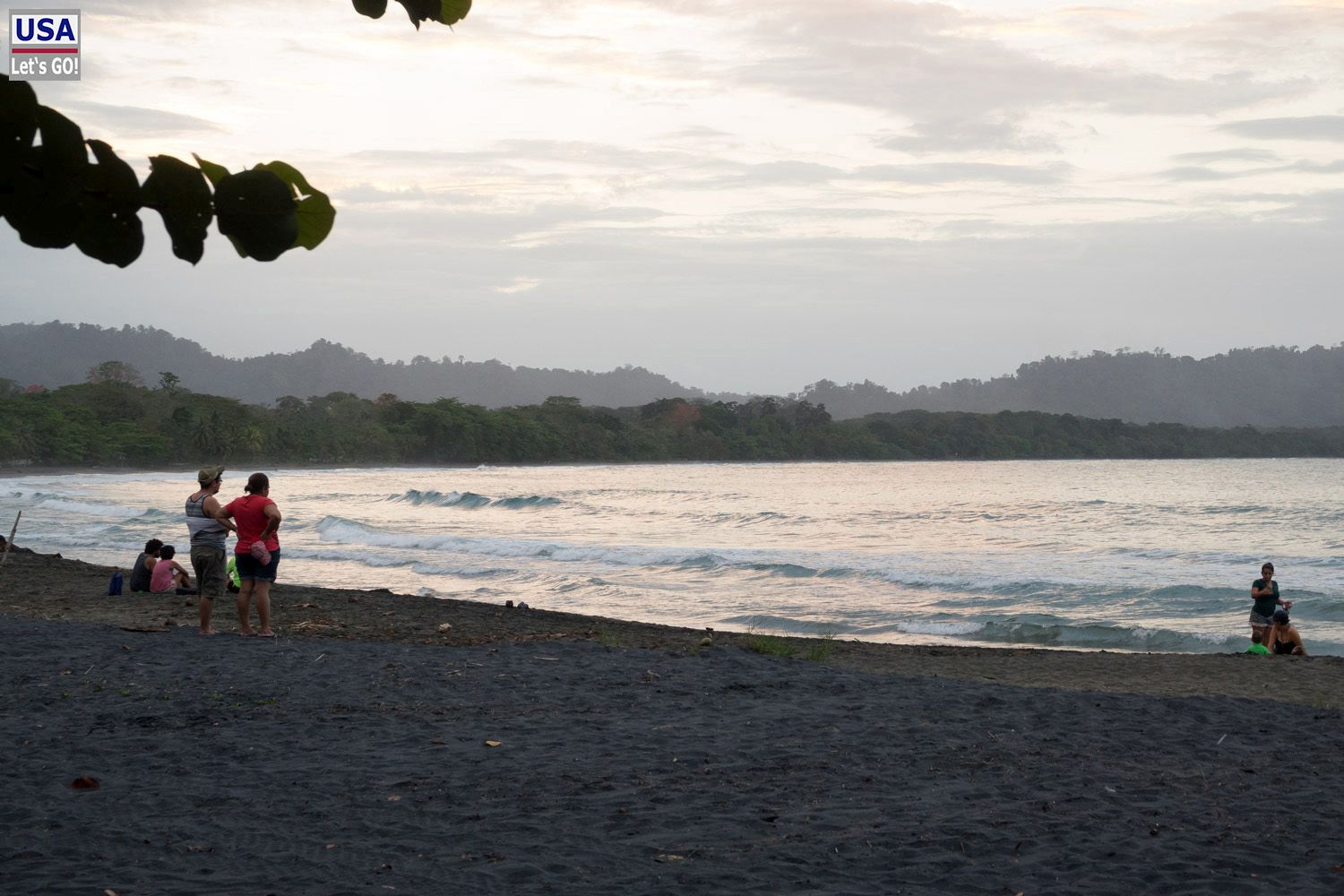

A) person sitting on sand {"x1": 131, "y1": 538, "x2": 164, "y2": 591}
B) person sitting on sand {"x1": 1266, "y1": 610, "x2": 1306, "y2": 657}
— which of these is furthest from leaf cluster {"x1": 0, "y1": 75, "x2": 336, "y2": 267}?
person sitting on sand {"x1": 131, "y1": 538, "x2": 164, "y2": 591}

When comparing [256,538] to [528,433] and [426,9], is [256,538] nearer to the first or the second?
[426,9]

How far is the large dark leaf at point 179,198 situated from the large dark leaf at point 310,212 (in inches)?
4.2

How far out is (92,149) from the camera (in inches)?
59.1

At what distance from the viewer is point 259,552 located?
9805 millimetres

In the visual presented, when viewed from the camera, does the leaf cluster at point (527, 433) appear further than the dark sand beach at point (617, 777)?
Yes

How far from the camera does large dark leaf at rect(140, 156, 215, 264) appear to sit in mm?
1522

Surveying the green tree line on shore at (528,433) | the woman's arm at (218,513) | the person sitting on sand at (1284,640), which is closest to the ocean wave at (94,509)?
the woman's arm at (218,513)

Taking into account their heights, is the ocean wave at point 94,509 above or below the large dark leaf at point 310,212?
below

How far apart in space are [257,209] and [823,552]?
2656 cm

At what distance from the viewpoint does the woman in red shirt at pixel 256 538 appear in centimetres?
981

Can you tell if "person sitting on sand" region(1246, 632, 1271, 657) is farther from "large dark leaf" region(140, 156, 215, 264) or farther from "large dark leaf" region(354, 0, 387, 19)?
"large dark leaf" region(140, 156, 215, 264)

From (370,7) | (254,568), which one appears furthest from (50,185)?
(254,568)

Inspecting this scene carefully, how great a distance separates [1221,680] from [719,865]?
822cm

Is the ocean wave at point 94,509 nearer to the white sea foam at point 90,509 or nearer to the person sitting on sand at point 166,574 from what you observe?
the white sea foam at point 90,509
